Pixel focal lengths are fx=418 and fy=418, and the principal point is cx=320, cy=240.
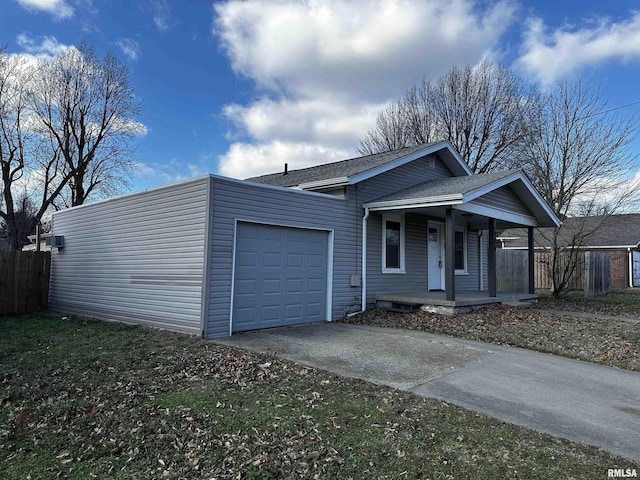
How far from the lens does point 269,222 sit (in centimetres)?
852

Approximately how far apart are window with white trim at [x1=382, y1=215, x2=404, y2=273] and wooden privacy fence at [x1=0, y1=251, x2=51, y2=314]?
33.7ft

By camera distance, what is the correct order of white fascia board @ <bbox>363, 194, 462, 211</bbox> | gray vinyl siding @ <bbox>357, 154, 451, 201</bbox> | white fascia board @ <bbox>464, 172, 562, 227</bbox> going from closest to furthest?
white fascia board @ <bbox>363, 194, 462, 211</bbox> → white fascia board @ <bbox>464, 172, 562, 227</bbox> → gray vinyl siding @ <bbox>357, 154, 451, 201</bbox>

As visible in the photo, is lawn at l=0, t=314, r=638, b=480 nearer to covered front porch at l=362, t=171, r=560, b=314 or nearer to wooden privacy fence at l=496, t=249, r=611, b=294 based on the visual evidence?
covered front porch at l=362, t=171, r=560, b=314

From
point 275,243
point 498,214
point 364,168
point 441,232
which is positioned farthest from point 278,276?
point 441,232

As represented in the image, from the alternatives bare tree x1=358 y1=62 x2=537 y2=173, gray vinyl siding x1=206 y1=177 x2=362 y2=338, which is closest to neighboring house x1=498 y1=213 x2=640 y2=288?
bare tree x1=358 y1=62 x2=537 y2=173

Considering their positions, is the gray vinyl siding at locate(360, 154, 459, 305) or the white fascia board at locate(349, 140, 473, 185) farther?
the gray vinyl siding at locate(360, 154, 459, 305)

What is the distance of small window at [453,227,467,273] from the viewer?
46.0ft

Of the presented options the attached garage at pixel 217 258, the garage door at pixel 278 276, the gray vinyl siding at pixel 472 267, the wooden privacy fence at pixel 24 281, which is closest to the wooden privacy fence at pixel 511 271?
the gray vinyl siding at pixel 472 267

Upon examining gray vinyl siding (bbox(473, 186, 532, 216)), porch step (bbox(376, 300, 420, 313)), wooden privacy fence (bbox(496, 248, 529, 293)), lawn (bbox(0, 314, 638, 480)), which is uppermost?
gray vinyl siding (bbox(473, 186, 532, 216))

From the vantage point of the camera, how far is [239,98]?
16.4 meters

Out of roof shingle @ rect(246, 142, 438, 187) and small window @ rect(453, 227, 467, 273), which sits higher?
roof shingle @ rect(246, 142, 438, 187)

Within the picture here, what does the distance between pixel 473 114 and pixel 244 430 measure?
24.9 m

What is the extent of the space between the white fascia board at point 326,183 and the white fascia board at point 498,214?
2635 millimetres

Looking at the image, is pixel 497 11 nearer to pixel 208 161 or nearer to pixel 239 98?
pixel 239 98
